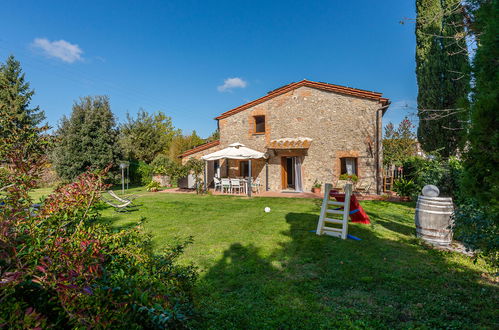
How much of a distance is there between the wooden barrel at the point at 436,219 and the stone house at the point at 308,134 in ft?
27.6

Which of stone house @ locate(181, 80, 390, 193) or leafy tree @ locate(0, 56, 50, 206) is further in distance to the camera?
stone house @ locate(181, 80, 390, 193)

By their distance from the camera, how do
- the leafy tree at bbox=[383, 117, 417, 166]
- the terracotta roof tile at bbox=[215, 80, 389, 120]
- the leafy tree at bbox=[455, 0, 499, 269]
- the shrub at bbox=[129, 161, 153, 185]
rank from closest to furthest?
the leafy tree at bbox=[455, 0, 499, 269], the terracotta roof tile at bbox=[215, 80, 389, 120], the leafy tree at bbox=[383, 117, 417, 166], the shrub at bbox=[129, 161, 153, 185]

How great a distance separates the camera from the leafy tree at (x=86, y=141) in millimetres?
16609

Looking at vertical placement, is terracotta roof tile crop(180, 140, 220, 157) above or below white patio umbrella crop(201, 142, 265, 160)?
above

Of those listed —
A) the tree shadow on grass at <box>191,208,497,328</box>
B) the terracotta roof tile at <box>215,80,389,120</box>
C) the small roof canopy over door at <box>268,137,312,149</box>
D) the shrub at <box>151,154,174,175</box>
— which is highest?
the terracotta roof tile at <box>215,80,389,120</box>

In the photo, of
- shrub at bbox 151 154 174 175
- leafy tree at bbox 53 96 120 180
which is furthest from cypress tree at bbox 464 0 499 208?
leafy tree at bbox 53 96 120 180

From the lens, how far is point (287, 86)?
1475 centimetres

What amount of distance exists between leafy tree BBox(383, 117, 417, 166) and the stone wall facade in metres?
2.43

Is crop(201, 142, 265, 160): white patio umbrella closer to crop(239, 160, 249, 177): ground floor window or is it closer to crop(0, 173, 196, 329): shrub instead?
crop(239, 160, 249, 177): ground floor window

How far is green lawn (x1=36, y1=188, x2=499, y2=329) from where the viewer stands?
8.88ft

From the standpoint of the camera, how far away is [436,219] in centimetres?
502

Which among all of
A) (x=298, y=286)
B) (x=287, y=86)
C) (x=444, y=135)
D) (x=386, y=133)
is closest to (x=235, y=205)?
(x=298, y=286)

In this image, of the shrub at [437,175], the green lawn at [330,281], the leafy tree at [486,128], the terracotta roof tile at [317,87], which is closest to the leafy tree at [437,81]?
the terracotta roof tile at [317,87]

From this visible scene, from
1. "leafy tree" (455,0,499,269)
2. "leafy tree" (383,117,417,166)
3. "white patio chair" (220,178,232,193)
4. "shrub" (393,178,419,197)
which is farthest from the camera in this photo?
"leafy tree" (383,117,417,166)
